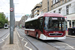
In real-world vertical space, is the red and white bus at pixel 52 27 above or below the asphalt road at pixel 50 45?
above

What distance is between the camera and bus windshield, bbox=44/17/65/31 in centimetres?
1215

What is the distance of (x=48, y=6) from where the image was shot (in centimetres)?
4903

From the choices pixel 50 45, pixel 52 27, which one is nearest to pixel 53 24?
pixel 52 27

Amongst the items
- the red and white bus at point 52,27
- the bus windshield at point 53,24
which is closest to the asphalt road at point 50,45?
the red and white bus at point 52,27

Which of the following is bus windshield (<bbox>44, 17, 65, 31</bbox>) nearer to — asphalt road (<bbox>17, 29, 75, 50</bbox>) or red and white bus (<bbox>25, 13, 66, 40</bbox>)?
red and white bus (<bbox>25, 13, 66, 40</bbox>)

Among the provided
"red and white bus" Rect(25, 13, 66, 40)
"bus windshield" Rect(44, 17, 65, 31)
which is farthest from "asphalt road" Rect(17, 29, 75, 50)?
"bus windshield" Rect(44, 17, 65, 31)

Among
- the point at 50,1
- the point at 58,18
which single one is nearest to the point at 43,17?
the point at 58,18

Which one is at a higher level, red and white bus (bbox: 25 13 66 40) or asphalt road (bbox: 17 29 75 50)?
red and white bus (bbox: 25 13 66 40)

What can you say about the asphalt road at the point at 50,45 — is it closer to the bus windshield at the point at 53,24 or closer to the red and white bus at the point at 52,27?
the red and white bus at the point at 52,27

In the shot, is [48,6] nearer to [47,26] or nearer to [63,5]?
[63,5]

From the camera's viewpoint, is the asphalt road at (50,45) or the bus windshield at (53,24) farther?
the bus windshield at (53,24)

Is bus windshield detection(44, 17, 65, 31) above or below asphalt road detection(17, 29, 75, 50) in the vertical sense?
above

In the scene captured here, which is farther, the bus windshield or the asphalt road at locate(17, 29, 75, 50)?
the bus windshield

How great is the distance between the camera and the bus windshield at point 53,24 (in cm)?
1215
